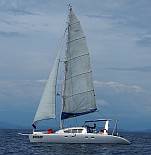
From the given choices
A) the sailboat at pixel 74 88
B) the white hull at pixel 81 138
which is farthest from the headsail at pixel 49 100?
the white hull at pixel 81 138

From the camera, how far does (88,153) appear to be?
191 feet

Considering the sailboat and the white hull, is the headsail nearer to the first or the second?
the sailboat

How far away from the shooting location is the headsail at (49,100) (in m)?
70.4

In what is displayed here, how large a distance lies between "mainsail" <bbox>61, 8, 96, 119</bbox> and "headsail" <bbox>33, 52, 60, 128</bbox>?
5.50ft

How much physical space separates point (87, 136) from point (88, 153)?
32.6 ft

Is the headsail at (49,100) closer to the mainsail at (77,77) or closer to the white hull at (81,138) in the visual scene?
the mainsail at (77,77)

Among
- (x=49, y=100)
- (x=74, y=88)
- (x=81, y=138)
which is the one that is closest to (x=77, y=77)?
(x=74, y=88)

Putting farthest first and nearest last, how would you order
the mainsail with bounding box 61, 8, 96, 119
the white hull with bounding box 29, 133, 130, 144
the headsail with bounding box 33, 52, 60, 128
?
the mainsail with bounding box 61, 8, 96, 119 < the headsail with bounding box 33, 52, 60, 128 < the white hull with bounding box 29, 133, 130, 144

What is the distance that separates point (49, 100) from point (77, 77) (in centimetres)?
529

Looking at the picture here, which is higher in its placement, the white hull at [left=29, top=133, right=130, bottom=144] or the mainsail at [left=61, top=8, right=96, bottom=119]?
the mainsail at [left=61, top=8, right=96, bottom=119]

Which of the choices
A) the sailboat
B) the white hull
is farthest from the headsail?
the white hull

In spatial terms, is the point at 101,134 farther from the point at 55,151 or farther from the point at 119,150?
the point at 55,151

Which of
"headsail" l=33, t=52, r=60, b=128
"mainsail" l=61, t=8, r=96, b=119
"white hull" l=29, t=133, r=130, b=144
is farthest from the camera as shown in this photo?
"mainsail" l=61, t=8, r=96, b=119

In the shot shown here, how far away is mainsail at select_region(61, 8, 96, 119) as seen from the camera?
7081 centimetres
